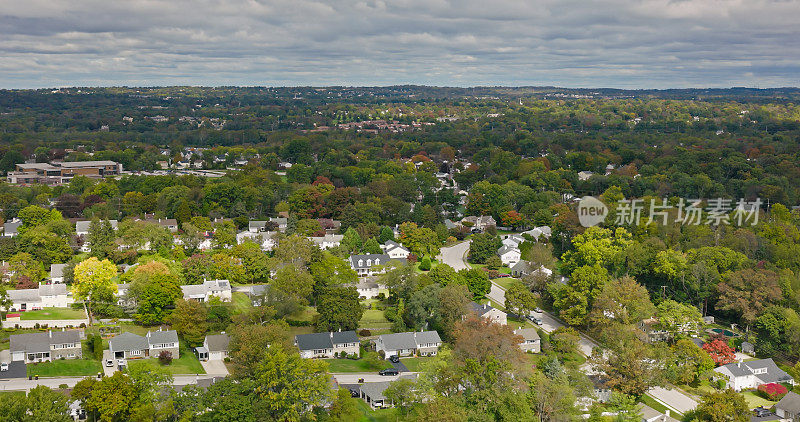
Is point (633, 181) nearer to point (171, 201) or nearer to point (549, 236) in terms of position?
point (549, 236)

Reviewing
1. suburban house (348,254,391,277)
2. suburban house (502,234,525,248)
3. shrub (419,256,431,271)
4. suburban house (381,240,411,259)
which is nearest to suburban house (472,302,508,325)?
shrub (419,256,431,271)

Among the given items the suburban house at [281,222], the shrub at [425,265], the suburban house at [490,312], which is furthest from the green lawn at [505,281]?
the suburban house at [281,222]

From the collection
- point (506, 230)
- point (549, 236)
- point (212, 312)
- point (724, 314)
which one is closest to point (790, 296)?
point (724, 314)

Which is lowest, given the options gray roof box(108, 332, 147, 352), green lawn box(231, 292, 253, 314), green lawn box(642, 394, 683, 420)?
green lawn box(642, 394, 683, 420)

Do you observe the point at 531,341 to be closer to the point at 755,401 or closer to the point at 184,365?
the point at 755,401

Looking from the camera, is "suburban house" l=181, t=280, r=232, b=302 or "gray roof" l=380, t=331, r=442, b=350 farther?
"suburban house" l=181, t=280, r=232, b=302

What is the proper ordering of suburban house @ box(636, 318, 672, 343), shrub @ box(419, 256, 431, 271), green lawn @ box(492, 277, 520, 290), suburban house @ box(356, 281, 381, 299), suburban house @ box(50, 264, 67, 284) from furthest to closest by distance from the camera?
shrub @ box(419, 256, 431, 271), green lawn @ box(492, 277, 520, 290), suburban house @ box(356, 281, 381, 299), suburban house @ box(50, 264, 67, 284), suburban house @ box(636, 318, 672, 343)

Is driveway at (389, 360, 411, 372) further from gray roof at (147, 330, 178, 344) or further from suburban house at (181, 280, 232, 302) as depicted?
suburban house at (181, 280, 232, 302)

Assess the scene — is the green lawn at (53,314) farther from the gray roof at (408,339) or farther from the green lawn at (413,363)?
the green lawn at (413,363)
